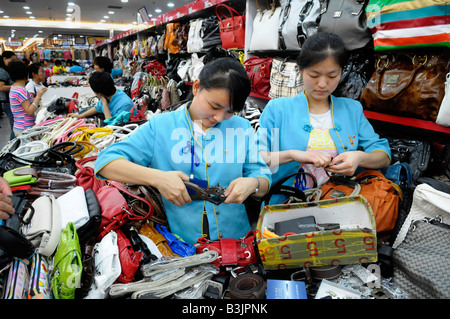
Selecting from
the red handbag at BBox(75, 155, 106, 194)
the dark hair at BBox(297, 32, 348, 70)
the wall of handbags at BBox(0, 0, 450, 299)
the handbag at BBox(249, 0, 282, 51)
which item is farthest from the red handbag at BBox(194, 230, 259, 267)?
the handbag at BBox(249, 0, 282, 51)

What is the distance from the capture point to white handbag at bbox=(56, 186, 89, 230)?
1.31 metres

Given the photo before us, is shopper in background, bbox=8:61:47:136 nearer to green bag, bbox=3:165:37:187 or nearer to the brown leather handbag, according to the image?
green bag, bbox=3:165:37:187

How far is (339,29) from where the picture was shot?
88.5 inches

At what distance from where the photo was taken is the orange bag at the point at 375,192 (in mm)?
1395

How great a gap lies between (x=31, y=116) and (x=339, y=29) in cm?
483

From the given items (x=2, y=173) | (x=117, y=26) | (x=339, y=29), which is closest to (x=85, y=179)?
(x=2, y=173)

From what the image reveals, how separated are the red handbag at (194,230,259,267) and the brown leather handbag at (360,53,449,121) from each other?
1453 mm

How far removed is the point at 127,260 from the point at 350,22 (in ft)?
7.24

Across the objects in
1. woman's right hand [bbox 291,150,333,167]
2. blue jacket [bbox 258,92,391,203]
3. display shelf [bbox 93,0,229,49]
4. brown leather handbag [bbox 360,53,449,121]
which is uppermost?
display shelf [bbox 93,0,229,49]

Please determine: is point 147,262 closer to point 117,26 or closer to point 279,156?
point 279,156

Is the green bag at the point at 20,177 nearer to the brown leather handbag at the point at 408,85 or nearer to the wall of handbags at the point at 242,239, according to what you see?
the wall of handbags at the point at 242,239

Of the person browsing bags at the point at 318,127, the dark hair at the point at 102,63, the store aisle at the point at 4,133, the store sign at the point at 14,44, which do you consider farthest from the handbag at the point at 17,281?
the store sign at the point at 14,44

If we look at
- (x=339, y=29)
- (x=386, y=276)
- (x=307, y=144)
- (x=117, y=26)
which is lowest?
(x=386, y=276)

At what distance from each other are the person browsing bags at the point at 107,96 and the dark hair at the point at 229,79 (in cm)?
308
